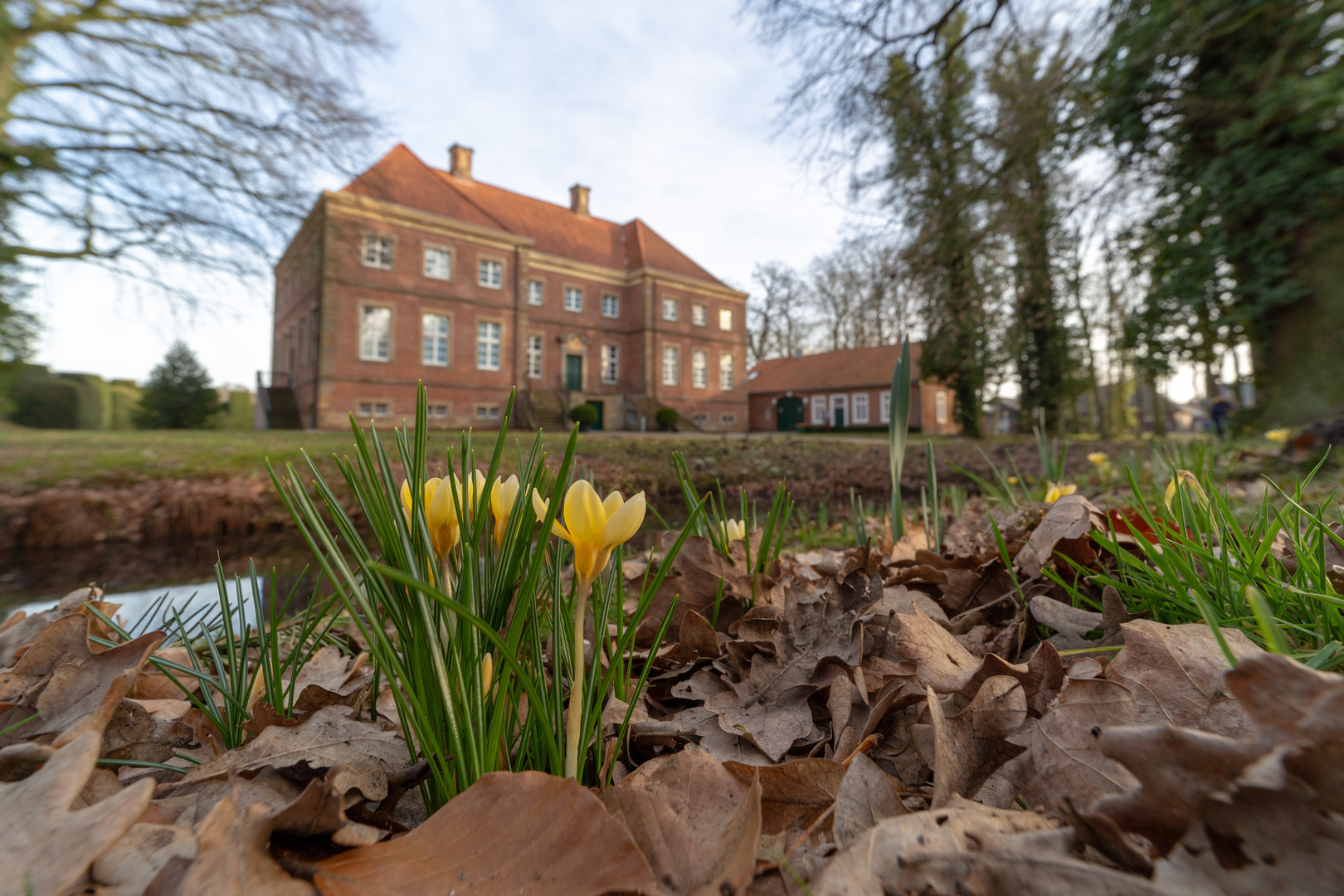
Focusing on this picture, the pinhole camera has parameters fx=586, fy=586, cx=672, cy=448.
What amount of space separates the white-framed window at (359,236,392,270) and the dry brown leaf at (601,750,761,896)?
816 inches

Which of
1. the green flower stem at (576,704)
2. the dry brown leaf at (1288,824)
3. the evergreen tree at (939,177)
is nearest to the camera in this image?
the dry brown leaf at (1288,824)

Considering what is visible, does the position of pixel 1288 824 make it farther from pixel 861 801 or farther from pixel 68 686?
pixel 68 686

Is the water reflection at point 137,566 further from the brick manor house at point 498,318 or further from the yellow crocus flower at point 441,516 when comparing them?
the brick manor house at point 498,318

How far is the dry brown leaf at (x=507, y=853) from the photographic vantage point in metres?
0.49

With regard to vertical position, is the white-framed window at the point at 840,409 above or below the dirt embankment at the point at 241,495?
above

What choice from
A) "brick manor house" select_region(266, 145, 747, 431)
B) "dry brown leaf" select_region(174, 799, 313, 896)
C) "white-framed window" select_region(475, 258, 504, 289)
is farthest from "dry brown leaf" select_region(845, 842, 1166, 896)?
"white-framed window" select_region(475, 258, 504, 289)

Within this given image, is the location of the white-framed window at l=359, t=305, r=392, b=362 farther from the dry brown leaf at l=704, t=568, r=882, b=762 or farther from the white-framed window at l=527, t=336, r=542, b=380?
the dry brown leaf at l=704, t=568, r=882, b=762

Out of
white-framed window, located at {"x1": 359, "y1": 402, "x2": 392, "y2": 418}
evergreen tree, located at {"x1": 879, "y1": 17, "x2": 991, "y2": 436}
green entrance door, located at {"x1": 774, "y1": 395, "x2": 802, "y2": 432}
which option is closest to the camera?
evergreen tree, located at {"x1": 879, "y1": 17, "x2": 991, "y2": 436}

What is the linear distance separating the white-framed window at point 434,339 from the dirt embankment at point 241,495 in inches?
514

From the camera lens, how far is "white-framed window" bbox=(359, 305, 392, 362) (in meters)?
18.4

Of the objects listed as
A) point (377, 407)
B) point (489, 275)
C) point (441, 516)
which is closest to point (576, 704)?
point (441, 516)

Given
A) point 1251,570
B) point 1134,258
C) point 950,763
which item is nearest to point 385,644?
point 950,763

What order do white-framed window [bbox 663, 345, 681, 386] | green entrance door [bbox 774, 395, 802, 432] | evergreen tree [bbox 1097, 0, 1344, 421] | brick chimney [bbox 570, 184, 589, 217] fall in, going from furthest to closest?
green entrance door [bbox 774, 395, 802, 432] < brick chimney [bbox 570, 184, 589, 217] < white-framed window [bbox 663, 345, 681, 386] < evergreen tree [bbox 1097, 0, 1344, 421]

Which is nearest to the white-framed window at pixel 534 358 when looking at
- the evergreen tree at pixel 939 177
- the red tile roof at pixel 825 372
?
the red tile roof at pixel 825 372
